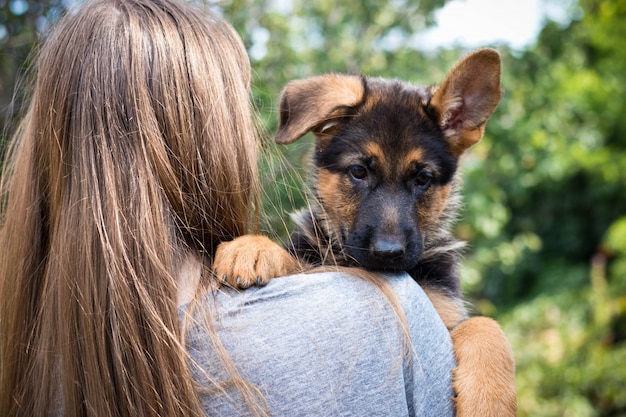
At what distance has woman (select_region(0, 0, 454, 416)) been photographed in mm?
1761

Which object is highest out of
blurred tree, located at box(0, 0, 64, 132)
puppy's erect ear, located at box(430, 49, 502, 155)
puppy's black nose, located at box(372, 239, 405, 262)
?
blurred tree, located at box(0, 0, 64, 132)

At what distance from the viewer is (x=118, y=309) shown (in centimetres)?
179

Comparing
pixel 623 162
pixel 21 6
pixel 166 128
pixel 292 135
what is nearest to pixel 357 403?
pixel 166 128

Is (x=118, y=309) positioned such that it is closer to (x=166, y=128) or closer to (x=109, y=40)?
(x=166, y=128)

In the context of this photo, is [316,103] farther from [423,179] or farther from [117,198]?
[117,198]

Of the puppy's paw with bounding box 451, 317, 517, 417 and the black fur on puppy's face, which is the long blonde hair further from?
the puppy's paw with bounding box 451, 317, 517, 417

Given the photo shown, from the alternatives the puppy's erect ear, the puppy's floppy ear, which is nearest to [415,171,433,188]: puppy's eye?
the puppy's erect ear

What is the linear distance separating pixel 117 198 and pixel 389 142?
149 cm

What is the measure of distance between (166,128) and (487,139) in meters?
4.78

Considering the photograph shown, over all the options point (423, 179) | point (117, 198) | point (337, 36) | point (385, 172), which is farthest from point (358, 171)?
point (337, 36)

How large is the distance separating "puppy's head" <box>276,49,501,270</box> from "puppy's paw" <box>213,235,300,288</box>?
51 cm

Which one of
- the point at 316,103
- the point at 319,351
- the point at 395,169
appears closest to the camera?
the point at 319,351

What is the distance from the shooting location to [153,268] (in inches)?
72.4

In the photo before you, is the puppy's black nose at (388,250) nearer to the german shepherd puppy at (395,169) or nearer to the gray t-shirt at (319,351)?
the german shepherd puppy at (395,169)
